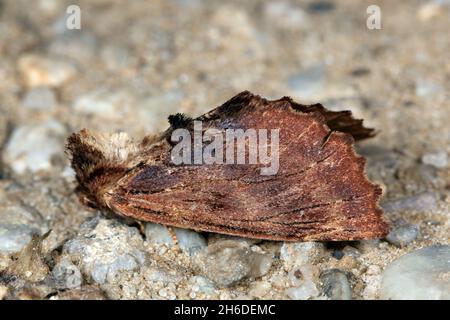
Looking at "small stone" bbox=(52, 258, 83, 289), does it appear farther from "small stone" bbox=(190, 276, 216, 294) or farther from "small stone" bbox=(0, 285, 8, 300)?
"small stone" bbox=(190, 276, 216, 294)

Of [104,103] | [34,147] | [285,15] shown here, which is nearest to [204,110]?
[104,103]

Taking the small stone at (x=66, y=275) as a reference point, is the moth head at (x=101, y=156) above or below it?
above

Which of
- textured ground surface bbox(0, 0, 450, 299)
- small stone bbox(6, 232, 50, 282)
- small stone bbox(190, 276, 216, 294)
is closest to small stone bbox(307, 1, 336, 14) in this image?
textured ground surface bbox(0, 0, 450, 299)

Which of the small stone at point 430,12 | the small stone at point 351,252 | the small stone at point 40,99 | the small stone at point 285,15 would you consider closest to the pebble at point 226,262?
the small stone at point 351,252

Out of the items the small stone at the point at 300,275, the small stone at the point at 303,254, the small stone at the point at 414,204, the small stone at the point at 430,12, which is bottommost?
the small stone at the point at 300,275

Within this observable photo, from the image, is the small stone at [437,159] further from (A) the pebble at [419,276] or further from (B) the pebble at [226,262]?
(B) the pebble at [226,262]

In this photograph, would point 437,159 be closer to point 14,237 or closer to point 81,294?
point 81,294
